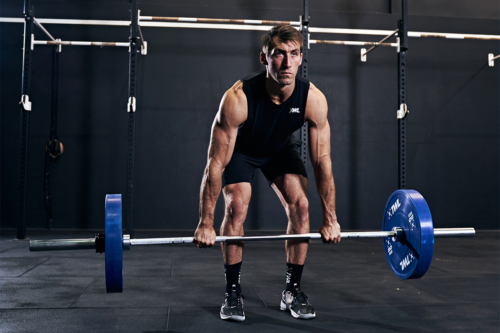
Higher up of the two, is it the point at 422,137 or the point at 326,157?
the point at 422,137

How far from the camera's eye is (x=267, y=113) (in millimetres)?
1896

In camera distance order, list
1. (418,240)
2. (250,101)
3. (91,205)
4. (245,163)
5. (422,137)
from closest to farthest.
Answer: (418,240)
(250,101)
(245,163)
(91,205)
(422,137)

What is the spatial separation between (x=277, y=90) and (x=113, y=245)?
3.19 feet

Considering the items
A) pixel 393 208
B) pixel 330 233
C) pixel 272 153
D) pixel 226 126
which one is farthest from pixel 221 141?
pixel 393 208

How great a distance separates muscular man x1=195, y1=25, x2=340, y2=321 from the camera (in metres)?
1.75

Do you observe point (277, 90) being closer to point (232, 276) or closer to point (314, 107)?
point (314, 107)

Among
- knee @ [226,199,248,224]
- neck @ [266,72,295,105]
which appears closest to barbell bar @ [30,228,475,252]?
knee @ [226,199,248,224]

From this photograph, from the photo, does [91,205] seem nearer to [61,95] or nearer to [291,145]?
[61,95]

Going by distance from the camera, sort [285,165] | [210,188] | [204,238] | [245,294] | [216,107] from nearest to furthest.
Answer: [204,238] < [210,188] < [285,165] < [245,294] < [216,107]

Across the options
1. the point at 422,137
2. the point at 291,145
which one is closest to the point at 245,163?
the point at 291,145

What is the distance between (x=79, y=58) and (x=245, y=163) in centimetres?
377

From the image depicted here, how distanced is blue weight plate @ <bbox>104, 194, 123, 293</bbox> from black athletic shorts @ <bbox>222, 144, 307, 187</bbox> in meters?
0.62

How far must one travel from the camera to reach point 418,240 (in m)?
1.67

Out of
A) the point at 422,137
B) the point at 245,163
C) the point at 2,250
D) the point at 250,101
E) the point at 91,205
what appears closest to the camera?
the point at 250,101
